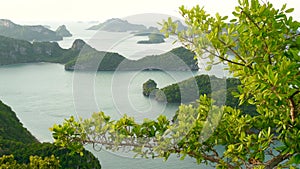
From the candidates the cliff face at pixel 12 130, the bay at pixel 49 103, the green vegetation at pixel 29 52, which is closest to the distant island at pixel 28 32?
the green vegetation at pixel 29 52

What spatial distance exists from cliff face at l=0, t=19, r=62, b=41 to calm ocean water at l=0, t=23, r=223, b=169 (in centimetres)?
2639

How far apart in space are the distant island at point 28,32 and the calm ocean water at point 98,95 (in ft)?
86.7

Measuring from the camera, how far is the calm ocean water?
272cm

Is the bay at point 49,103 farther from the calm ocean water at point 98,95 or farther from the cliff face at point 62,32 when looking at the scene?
the cliff face at point 62,32

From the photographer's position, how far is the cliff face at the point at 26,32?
63031 mm

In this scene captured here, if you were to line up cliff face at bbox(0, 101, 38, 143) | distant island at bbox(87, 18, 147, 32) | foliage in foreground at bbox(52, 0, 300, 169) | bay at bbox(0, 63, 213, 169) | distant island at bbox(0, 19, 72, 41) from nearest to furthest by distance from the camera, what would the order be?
1. foliage in foreground at bbox(52, 0, 300, 169)
2. distant island at bbox(87, 18, 147, 32)
3. bay at bbox(0, 63, 213, 169)
4. cliff face at bbox(0, 101, 38, 143)
5. distant island at bbox(0, 19, 72, 41)

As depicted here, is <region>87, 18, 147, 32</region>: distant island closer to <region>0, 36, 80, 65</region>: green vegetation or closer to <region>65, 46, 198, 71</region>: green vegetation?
<region>65, 46, 198, 71</region>: green vegetation

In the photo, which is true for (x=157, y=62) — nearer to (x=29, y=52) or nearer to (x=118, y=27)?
(x=118, y=27)

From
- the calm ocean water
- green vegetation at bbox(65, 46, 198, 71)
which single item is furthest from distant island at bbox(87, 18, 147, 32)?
green vegetation at bbox(65, 46, 198, 71)

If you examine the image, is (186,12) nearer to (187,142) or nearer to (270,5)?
(270,5)

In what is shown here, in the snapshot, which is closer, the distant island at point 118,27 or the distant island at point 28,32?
the distant island at point 118,27

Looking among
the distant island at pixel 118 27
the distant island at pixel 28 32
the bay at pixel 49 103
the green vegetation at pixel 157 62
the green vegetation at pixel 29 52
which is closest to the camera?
the distant island at pixel 118 27

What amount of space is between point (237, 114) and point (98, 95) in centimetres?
158

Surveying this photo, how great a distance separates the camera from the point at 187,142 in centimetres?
183
